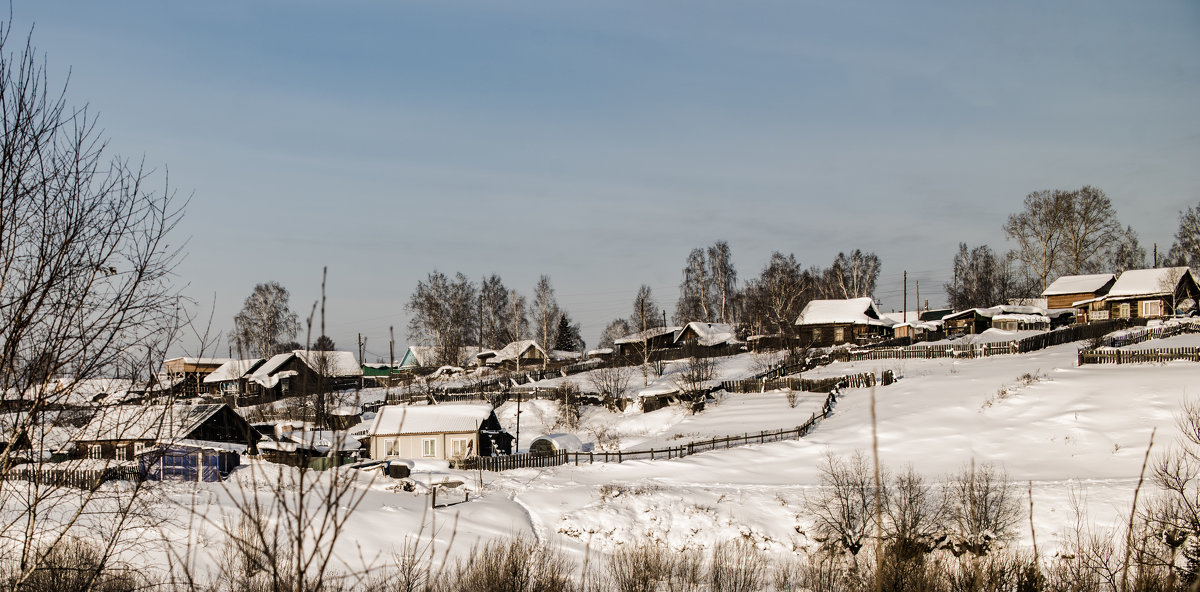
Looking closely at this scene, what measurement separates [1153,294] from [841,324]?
22646 mm

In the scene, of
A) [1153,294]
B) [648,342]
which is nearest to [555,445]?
[648,342]

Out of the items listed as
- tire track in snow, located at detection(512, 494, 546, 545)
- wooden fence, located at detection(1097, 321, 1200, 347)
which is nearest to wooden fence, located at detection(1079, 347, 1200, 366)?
wooden fence, located at detection(1097, 321, 1200, 347)

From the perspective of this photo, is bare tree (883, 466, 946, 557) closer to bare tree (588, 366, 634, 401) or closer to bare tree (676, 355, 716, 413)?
bare tree (676, 355, 716, 413)

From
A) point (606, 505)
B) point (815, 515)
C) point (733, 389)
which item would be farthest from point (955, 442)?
point (733, 389)

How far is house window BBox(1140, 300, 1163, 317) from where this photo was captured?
2320 inches

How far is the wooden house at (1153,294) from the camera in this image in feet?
191

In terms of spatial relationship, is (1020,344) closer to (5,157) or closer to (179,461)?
(179,461)

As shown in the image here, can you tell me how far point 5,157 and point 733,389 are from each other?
46087mm

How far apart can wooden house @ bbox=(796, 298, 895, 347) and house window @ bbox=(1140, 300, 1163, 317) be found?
18.4 m

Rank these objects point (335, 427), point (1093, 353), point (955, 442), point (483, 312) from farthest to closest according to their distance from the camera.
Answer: point (483, 312) → point (1093, 353) → point (955, 442) → point (335, 427)

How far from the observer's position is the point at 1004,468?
85.8 ft

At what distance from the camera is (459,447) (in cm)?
3841

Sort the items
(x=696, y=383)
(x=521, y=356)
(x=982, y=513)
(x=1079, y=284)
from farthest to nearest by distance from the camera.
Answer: (x=521, y=356)
(x=1079, y=284)
(x=696, y=383)
(x=982, y=513)

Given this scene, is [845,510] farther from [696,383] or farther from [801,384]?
[696,383]
